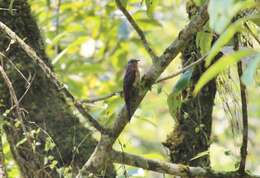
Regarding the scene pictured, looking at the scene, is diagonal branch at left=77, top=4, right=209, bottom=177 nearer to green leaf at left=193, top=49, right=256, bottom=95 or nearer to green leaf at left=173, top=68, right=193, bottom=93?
green leaf at left=173, top=68, right=193, bottom=93

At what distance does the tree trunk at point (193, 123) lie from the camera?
250cm

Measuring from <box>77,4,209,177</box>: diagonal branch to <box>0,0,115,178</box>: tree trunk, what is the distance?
0.69ft

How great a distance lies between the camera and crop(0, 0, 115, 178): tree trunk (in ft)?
7.70

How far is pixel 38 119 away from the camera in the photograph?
2406 mm

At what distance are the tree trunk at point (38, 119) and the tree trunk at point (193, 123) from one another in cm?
33

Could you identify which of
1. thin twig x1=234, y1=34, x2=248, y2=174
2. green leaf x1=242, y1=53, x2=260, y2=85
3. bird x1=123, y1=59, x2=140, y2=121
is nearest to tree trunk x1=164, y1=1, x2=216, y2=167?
bird x1=123, y1=59, x2=140, y2=121

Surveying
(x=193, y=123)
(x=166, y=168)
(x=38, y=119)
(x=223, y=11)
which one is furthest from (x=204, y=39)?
(x=223, y=11)

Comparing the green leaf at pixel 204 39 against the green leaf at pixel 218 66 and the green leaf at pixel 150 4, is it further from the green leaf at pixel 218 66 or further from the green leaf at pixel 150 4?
the green leaf at pixel 218 66

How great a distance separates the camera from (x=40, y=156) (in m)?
2.33

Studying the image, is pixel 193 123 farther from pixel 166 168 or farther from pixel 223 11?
pixel 223 11

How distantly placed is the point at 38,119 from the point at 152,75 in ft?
2.03

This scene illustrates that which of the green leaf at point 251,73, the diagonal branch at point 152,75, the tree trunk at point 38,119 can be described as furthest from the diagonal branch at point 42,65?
the green leaf at point 251,73

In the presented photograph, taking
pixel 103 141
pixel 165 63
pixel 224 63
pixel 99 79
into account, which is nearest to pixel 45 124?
pixel 103 141

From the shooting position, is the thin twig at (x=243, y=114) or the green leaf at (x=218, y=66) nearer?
the green leaf at (x=218, y=66)
